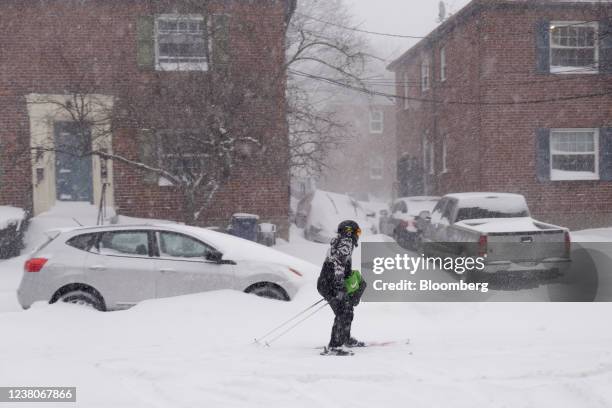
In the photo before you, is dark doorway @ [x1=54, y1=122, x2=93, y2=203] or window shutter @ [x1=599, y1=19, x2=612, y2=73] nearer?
dark doorway @ [x1=54, y1=122, x2=93, y2=203]

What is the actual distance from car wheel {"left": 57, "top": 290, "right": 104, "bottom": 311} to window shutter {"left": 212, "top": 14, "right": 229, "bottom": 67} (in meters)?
7.75

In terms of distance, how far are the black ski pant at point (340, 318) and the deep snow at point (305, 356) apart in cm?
30

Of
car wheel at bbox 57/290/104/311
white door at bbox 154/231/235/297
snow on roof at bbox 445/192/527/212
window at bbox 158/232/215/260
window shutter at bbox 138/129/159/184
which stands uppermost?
window shutter at bbox 138/129/159/184

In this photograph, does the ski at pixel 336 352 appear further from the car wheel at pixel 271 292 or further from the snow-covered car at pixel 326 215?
the snow-covered car at pixel 326 215

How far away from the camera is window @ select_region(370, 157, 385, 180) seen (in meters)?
47.7

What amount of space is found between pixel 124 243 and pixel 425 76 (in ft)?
63.5

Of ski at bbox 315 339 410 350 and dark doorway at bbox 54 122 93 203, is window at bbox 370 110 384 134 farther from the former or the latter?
ski at bbox 315 339 410 350

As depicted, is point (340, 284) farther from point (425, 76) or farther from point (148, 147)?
point (425, 76)

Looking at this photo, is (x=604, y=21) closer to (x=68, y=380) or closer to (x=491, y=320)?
(x=491, y=320)

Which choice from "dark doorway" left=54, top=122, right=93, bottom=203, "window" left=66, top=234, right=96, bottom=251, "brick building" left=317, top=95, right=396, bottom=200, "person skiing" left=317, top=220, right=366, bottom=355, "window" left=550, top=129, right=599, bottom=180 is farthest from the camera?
"brick building" left=317, top=95, right=396, bottom=200

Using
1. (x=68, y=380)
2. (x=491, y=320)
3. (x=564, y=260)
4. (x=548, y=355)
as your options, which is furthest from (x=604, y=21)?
(x=68, y=380)

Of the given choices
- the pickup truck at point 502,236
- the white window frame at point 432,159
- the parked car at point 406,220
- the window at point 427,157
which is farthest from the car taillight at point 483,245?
the window at point 427,157

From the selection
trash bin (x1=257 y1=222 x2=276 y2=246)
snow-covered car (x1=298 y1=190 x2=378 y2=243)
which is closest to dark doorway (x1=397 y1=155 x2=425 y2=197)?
snow-covered car (x1=298 y1=190 x2=378 y2=243)
